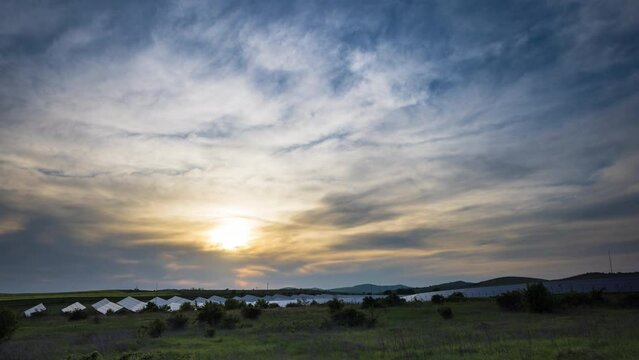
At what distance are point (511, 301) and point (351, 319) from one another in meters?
23.4

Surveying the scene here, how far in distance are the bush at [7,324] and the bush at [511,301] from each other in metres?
49.7

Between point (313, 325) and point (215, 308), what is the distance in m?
14.9

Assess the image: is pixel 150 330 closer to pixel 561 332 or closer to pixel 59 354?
pixel 59 354

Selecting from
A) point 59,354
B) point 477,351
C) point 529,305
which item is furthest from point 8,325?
point 529,305

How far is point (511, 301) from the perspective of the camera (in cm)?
5559

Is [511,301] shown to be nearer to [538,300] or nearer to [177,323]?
[538,300]

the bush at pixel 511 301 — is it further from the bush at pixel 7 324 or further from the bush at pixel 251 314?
the bush at pixel 7 324

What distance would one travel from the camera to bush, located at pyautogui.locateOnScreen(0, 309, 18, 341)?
34188 mm

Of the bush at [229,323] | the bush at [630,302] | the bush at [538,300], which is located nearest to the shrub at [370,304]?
the bush at [538,300]

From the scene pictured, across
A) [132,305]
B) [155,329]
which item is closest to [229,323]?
[155,329]

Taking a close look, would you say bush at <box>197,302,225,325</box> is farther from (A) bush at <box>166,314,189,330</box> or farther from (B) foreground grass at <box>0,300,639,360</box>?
(B) foreground grass at <box>0,300,639,360</box>

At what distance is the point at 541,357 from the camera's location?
65.2 feet

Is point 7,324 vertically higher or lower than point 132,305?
higher

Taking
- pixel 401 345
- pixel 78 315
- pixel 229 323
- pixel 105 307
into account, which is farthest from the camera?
pixel 105 307
